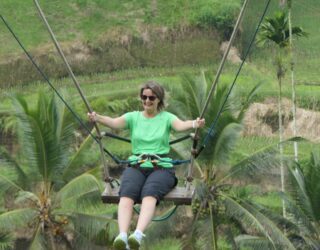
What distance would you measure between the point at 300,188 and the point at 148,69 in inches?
599

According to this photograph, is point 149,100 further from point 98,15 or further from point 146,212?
point 98,15

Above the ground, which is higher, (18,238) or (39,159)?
(39,159)

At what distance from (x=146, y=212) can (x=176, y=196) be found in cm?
52

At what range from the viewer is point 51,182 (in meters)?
18.8

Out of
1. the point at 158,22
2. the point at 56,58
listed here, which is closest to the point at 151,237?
the point at 56,58

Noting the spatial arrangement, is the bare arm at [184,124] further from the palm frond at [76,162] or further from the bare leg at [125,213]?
the palm frond at [76,162]

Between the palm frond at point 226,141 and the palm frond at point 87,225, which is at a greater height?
the palm frond at point 226,141

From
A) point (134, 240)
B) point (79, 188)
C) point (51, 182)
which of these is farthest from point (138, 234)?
point (51, 182)

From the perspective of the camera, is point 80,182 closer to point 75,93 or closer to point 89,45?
point 75,93

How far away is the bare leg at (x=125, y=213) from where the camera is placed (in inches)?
304

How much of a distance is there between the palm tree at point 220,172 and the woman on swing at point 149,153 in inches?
365

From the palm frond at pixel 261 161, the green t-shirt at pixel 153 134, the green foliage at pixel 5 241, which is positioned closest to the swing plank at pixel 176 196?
the green t-shirt at pixel 153 134

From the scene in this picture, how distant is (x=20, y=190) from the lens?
18484 mm

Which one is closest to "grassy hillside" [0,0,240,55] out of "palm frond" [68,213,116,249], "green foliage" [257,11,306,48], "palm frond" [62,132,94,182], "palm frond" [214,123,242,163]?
"green foliage" [257,11,306,48]
